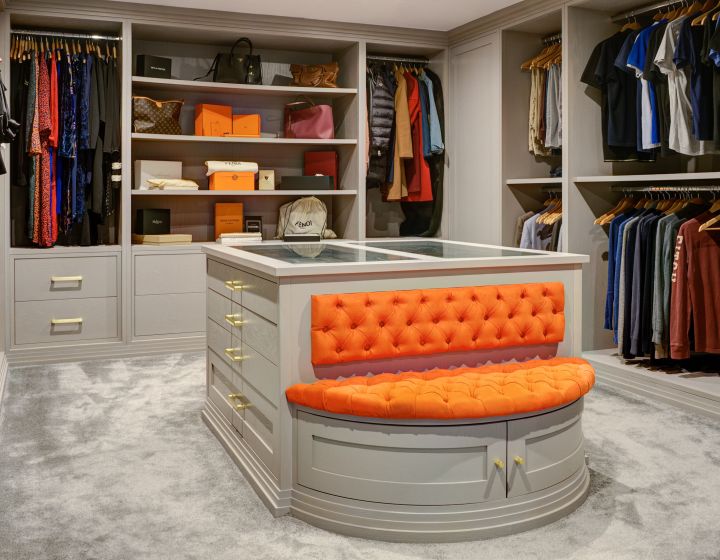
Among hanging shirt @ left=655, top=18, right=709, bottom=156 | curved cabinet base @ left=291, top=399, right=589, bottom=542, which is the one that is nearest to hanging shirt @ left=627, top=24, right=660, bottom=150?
hanging shirt @ left=655, top=18, right=709, bottom=156

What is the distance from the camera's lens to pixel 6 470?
325 centimetres

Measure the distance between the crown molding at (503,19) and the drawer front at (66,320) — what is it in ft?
10.8

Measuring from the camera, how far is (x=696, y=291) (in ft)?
13.9

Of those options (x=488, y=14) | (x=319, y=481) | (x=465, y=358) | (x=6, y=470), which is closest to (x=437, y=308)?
(x=465, y=358)

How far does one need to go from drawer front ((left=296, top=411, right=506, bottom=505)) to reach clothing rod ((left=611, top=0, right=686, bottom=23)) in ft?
10.7

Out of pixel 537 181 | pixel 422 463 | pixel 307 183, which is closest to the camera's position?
pixel 422 463

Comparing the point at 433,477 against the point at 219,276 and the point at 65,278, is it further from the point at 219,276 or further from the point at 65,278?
the point at 65,278

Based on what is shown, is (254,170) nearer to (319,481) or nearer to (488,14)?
(488,14)

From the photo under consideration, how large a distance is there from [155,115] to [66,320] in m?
1.56

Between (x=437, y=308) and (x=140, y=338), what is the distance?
3183 mm

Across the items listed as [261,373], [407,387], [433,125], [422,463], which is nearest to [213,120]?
[433,125]

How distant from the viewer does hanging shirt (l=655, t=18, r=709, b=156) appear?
432 centimetres

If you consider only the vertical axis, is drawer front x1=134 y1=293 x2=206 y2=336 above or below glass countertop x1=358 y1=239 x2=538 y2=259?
below

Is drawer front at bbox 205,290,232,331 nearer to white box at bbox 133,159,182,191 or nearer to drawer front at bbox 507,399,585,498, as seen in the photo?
drawer front at bbox 507,399,585,498
